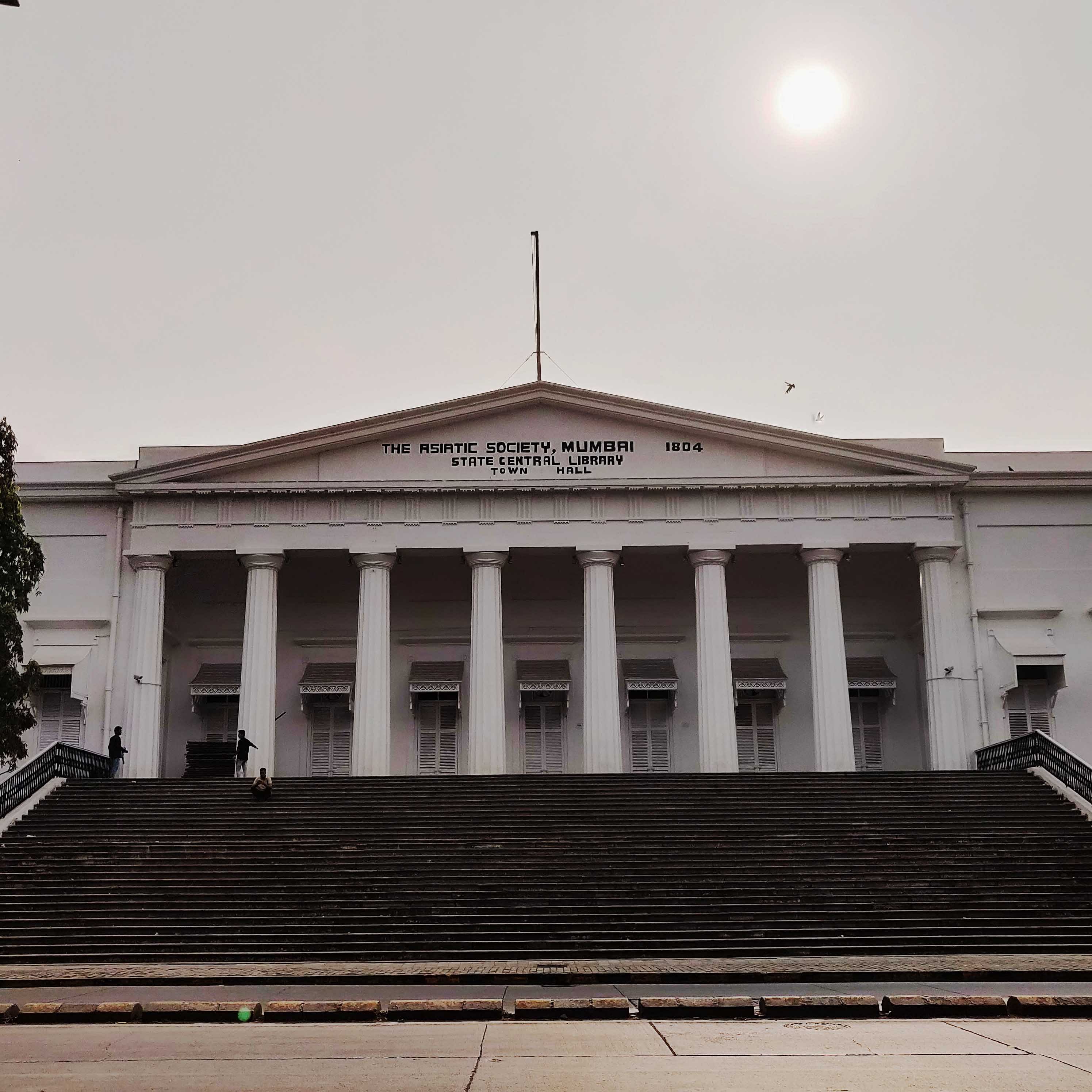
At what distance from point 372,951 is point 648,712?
18.1m

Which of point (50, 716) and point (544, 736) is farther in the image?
point (544, 736)

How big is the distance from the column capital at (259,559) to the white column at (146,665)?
6.32 ft

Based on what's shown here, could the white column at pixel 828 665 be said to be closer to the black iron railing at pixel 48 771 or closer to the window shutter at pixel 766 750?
the window shutter at pixel 766 750

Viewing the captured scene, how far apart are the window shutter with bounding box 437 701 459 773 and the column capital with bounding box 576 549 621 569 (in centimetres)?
643

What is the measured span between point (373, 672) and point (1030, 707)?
1726 cm

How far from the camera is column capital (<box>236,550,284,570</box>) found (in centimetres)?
3375

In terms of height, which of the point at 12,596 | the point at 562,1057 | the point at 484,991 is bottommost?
the point at 484,991

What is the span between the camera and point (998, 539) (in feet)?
A: 116

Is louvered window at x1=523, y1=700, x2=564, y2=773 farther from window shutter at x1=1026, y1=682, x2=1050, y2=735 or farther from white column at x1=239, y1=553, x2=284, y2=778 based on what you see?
window shutter at x1=1026, y1=682, x2=1050, y2=735

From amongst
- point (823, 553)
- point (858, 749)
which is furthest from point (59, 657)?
point (858, 749)

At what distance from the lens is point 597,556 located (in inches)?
1330

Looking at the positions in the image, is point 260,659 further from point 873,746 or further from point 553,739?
point 873,746

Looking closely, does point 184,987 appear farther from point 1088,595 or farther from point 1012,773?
point 1088,595

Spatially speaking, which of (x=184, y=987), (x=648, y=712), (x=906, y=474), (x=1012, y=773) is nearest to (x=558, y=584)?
(x=648, y=712)
